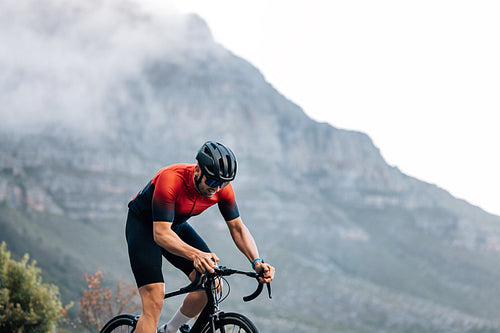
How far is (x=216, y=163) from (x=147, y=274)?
136 centimetres

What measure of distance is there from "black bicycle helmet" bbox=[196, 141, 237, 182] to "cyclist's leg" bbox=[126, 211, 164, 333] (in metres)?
1.05

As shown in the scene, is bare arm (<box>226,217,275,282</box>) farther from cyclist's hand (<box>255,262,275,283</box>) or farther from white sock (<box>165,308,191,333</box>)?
white sock (<box>165,308,191,333</box>)

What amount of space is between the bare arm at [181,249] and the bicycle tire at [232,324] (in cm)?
68

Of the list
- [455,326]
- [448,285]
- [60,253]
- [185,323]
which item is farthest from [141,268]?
[448,285]

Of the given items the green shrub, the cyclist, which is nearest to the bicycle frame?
the cyclist

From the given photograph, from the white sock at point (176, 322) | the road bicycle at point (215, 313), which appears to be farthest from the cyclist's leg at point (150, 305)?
the white sock at point (176, 322)

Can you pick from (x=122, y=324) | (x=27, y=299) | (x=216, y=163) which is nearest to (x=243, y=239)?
(x=216, y=163)

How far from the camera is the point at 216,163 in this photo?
5.12 meters

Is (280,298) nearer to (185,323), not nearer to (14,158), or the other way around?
(14,158)

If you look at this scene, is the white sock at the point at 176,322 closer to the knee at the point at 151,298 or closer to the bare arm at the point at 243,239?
the knee at the point at 151,298

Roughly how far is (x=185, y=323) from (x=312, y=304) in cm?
19018

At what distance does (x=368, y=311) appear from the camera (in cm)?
18300

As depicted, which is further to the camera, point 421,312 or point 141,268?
point 421,312

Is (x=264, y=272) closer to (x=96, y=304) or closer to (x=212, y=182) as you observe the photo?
(x=212, y=182)
